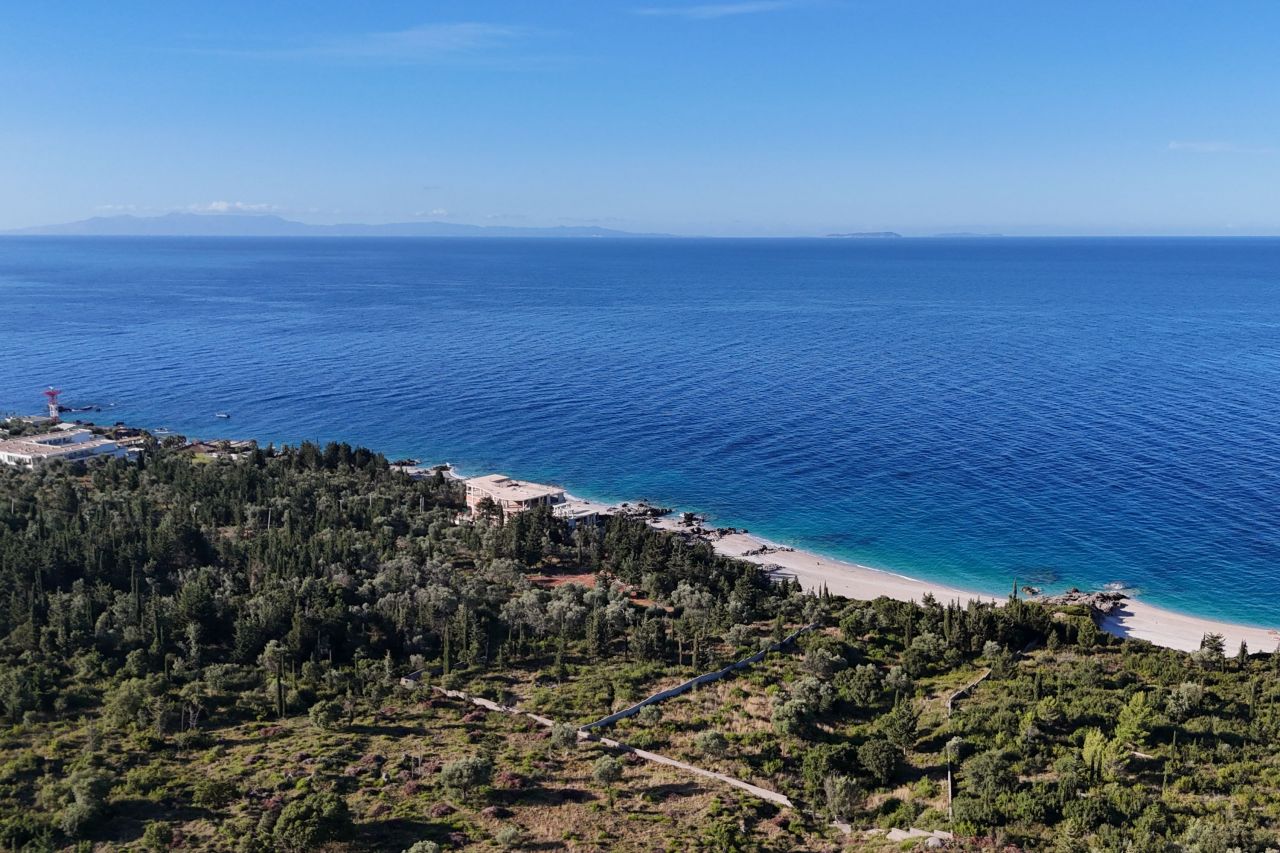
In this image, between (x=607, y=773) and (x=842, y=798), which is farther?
(x=607, y=773)

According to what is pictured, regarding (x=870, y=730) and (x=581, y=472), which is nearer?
(x=870, y=730)

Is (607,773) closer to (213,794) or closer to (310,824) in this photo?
(310,824)

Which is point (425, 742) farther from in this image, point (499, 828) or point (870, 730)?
point (870, 730)

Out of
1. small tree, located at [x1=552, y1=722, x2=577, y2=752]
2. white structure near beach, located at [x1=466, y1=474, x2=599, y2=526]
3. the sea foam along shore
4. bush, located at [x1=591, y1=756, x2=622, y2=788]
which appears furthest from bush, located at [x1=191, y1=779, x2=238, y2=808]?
the sea foam along shore

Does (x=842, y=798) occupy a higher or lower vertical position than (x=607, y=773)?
higher

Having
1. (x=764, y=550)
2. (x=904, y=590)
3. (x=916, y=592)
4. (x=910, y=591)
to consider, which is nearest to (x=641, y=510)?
(x=764, y=550)

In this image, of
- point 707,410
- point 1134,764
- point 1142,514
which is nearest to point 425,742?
point 1134,764

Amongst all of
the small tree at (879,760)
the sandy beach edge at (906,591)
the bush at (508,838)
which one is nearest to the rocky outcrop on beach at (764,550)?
the sandy beach edge at (906,591)
